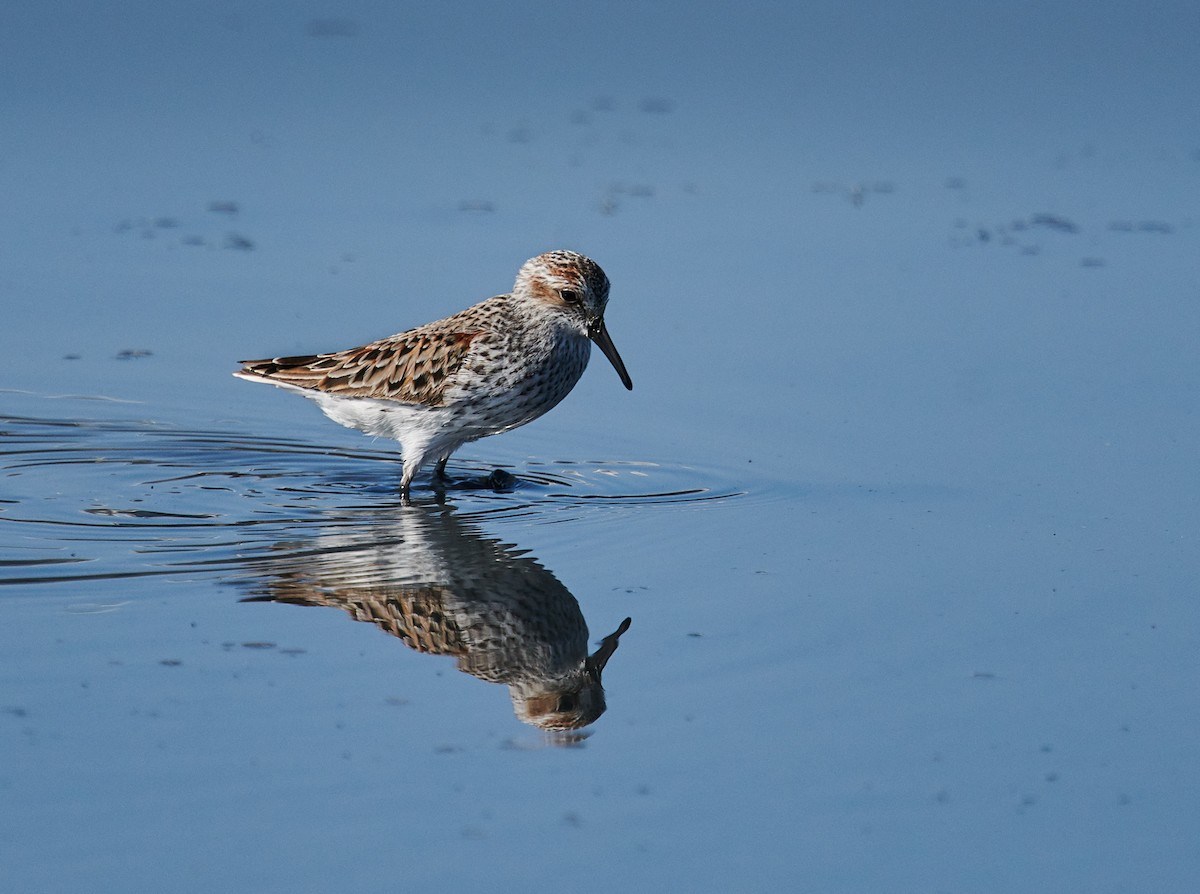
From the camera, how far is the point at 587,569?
27.1 feet

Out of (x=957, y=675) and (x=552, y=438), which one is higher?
(x=957, y=675)

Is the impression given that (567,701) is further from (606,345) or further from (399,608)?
(606,345)

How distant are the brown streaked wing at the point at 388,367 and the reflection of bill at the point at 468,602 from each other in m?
1.25

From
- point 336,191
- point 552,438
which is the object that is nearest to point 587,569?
point 552,438

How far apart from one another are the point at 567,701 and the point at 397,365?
385 centimetres

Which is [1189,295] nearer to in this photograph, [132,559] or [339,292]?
[339,292]

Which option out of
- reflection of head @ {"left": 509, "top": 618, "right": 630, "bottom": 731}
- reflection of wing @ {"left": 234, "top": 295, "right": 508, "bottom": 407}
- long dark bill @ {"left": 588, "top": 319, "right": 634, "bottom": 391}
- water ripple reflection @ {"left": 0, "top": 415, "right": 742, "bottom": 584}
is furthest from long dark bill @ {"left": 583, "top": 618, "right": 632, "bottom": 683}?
long dark bill @ {"left": 588, "top": 319, "right": 634, "bottom": 391}

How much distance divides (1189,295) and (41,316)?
7720mm

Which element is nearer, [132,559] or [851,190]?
[132,559]

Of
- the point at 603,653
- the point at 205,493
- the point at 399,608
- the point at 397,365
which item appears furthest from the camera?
the point at 397,365

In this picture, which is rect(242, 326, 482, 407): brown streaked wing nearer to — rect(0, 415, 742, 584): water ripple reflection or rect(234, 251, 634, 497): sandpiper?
rect(234, 251, 634, 497): sandpiper

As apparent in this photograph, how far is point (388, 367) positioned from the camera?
33.6 ft

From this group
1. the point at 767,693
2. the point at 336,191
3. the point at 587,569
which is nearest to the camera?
the point at 767,693

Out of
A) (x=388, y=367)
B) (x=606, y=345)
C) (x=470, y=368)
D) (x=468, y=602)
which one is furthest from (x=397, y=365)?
(x=468, y=602)
